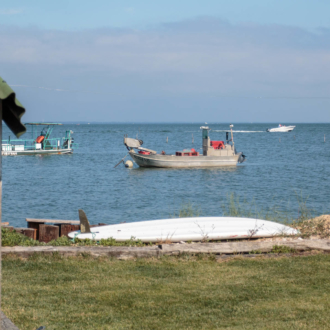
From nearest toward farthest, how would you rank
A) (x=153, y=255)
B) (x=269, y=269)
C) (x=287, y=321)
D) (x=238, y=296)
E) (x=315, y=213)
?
1. (x=287, y=321)
2. (x=238, y=296)
3. (x=269, y=269)
4. (x=153, y=255)
5. (x=315, y=213)

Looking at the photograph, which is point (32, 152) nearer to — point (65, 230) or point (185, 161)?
point (185, 161)

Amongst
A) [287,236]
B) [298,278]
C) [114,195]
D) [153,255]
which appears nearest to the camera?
[298,278]

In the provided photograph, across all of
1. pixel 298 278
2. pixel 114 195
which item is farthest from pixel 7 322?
pixel 114 195

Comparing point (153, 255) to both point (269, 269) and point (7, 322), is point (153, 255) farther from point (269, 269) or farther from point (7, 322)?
point (7, 322)

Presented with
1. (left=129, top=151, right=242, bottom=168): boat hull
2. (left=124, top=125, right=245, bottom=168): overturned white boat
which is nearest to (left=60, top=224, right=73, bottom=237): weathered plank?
(left=124, top=125, right=245, bottom=168): overturned white boat

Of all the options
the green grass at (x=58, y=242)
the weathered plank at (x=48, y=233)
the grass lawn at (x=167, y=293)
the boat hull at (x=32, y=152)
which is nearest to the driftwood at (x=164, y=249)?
the grass lawn at (x=167, y=293)

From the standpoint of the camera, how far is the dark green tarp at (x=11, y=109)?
7.88ft

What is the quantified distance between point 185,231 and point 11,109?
6.86m

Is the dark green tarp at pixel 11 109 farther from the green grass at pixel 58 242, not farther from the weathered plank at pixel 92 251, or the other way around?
the green grass at pixel 58 242

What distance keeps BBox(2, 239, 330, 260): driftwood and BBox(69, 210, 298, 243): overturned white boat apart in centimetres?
110

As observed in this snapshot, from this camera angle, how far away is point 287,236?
9.06 m

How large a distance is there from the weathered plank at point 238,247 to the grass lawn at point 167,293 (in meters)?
0.18

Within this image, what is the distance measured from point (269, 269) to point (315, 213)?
424 inches

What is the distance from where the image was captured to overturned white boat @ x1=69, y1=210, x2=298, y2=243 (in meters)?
8.91
